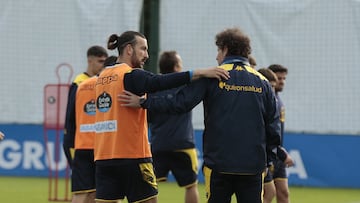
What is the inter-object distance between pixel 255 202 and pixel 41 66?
11060mm

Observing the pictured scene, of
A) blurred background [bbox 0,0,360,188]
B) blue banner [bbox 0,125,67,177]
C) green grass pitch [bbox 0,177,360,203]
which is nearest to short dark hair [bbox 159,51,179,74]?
green grass pitch [bbox 0,177,360,203]

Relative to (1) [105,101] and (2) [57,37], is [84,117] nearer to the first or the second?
(1) [105,101]

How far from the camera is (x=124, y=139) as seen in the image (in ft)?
24.9

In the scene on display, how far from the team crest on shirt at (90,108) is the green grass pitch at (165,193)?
3.87 m

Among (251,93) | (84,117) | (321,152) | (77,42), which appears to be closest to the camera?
(251,93)

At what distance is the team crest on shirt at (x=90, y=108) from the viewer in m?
9.95

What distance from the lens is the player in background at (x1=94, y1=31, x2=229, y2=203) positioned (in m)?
7.58

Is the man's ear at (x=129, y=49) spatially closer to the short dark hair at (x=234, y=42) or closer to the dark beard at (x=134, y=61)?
the dark beard at (x=134, y=61)

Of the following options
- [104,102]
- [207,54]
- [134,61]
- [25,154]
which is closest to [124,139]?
[104,102]

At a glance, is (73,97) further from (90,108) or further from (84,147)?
(84,147)

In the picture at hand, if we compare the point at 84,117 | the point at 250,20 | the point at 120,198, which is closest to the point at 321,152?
the point at 250,20

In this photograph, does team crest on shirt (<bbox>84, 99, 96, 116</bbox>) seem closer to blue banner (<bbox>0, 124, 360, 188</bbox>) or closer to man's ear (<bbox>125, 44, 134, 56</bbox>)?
man's ear (<bbox>125, 44, 134, 56</bbox>)

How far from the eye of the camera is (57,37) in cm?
1783

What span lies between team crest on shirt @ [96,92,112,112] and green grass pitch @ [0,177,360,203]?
229 inches
